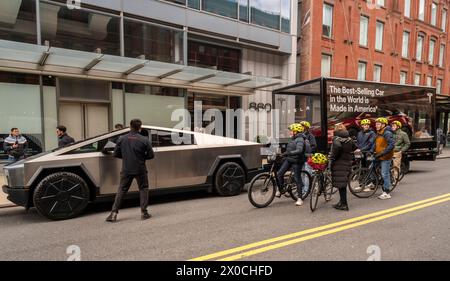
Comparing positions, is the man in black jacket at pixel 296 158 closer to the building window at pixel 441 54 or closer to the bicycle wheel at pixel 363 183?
the bicycle wheel at pixel 363 183

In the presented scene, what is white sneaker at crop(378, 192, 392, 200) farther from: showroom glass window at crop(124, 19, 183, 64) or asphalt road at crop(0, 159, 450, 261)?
showroom glass window at crop(124, 19, 183, 64)

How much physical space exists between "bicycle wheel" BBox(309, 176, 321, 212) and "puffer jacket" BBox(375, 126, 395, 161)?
2047mm

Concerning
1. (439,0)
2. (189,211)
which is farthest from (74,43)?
(439,0)

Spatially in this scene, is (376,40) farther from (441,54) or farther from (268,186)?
(268,186)

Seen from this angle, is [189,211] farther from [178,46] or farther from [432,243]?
[178,46]

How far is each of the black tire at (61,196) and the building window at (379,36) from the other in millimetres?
22483

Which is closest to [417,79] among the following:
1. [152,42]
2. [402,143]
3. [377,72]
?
[377,72]

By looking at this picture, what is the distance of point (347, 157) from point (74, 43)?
33.6 feet

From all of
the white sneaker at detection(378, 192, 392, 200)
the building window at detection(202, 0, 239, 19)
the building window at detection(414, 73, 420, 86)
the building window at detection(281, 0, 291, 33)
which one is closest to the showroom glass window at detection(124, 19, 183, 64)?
the building window at detection(202, 0, 239, 19)

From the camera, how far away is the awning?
29.8 ft

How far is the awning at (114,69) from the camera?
907cm

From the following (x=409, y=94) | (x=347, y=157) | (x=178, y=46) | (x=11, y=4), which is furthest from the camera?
(x=178, y=46)
